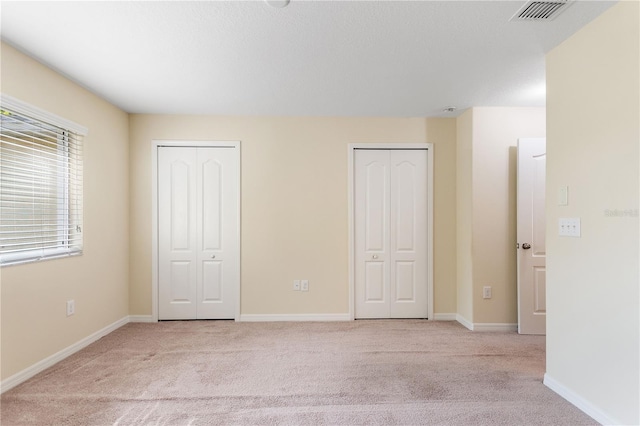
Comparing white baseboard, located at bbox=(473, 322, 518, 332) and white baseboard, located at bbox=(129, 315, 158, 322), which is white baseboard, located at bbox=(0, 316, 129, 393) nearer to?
white baseboard, located at bbox=(129, 315, 158, 322)

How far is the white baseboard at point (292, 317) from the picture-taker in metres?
3.90

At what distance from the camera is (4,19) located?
2006 millimetres

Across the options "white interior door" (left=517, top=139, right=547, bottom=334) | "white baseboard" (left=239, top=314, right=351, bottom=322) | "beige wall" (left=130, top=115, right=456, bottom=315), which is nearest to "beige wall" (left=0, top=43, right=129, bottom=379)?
"beige wall" (left=130, top=115, right=456, bottom=315)

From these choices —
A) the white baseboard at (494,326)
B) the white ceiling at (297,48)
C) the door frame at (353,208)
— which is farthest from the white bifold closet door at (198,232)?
the white baseboard at (494,326)

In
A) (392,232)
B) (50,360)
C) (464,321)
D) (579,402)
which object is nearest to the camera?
(579,402)

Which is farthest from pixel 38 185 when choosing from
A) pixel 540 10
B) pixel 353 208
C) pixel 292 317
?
pixel 540 10

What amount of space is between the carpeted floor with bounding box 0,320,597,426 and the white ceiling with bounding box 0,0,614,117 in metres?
2.38

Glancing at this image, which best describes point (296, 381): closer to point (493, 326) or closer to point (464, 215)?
point (493, 326)

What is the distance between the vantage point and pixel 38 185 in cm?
269

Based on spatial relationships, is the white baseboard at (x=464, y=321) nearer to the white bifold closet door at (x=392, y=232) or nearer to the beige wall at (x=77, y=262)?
the white bifold closet door at (x=392, y=232)

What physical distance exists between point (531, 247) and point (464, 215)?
72cm

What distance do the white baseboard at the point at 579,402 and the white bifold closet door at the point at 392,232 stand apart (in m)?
1.68

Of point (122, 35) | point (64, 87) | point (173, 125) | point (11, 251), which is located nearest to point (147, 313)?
point (11, 251)

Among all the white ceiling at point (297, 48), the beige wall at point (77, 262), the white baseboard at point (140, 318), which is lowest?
the white baseboard at point (140, 318)
